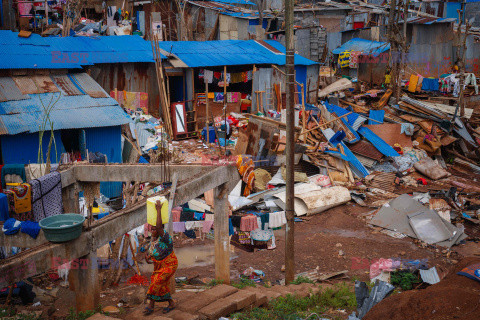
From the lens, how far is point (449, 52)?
29.1 m

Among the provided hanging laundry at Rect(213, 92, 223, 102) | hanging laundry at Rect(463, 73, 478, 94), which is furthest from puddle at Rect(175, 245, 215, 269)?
hanging laundry at Rect(463, 73, 478, 94)

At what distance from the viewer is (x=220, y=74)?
22109 mm

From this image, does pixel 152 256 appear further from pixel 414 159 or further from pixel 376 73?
pixel 376 73

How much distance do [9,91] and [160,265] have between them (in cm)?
1109

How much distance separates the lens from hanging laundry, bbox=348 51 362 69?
28.9 metres

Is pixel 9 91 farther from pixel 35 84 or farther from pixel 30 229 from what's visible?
pixel 30 229

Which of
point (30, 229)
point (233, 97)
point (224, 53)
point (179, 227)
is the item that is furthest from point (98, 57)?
point (30, 229)

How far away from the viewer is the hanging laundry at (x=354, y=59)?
2889 centimetres

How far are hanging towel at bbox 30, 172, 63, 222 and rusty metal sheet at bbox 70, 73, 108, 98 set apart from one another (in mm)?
7692

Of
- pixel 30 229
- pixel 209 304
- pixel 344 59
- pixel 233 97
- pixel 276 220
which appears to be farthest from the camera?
pixel 344 59

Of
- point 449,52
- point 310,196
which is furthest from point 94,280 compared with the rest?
point 449,52

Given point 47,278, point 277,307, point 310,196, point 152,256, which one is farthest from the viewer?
point 310,196

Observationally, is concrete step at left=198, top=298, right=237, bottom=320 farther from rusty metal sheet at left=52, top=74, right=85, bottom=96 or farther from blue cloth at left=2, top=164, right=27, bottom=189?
rusty metal sheet at left=52, top=74, right=85, bottom=96

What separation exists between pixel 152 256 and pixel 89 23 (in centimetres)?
2123
